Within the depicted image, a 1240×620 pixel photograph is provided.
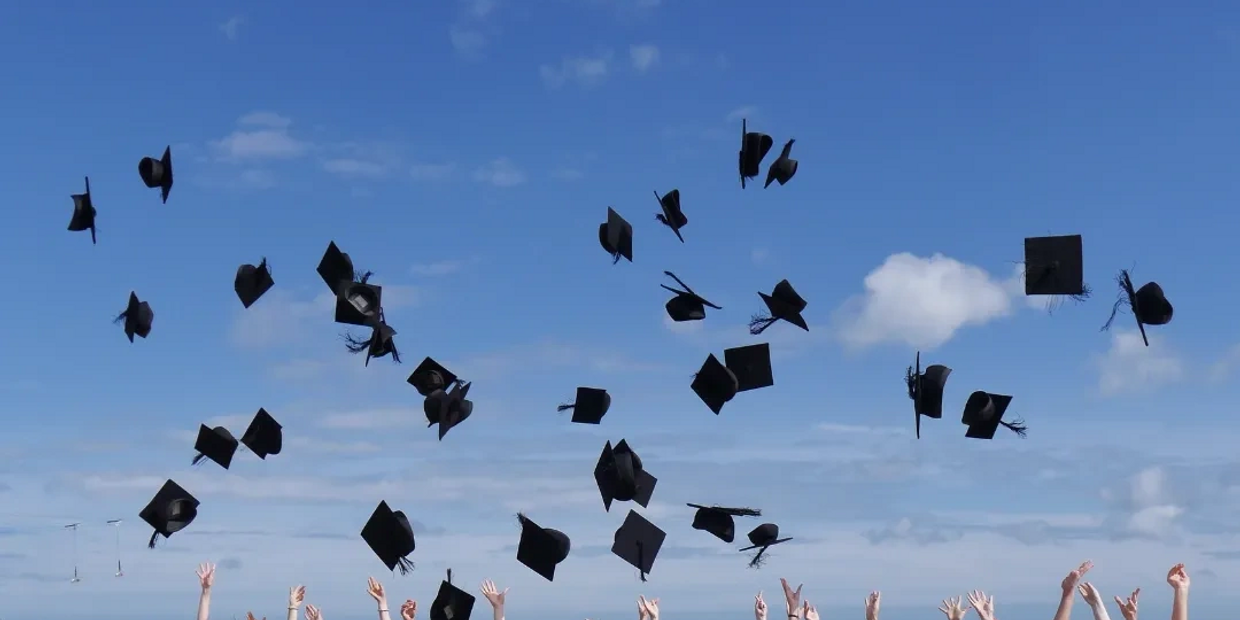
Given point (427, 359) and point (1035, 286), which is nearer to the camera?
point (1035, 286)

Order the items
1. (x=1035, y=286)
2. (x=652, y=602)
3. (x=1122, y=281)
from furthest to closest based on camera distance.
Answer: (x=1035, y=286)
(x=1122, y=281)
(x=652, y=602)

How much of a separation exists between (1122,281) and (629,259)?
3.55 meters

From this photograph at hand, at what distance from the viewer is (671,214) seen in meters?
8.98

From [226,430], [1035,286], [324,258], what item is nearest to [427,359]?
[324,258]

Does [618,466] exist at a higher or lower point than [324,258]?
lower

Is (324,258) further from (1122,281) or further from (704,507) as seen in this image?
(1122,281)

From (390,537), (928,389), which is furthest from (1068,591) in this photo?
(390,537)

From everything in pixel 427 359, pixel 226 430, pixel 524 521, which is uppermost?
Answer: pixel 427 359

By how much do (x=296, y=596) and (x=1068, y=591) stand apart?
177 inches

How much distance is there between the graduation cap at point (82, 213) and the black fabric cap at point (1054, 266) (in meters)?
7.41

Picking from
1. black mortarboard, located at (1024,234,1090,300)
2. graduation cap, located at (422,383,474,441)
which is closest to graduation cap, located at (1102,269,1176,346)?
black mortarboard, located at (1024,234,1090,300)

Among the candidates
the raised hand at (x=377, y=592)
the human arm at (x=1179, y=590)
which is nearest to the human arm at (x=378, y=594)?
the raised hand at (x=377, y=592)

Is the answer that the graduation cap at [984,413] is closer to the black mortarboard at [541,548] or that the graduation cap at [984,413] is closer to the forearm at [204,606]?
the black mortarboard at [541,548]

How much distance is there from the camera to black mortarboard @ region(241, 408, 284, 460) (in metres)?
9.40
